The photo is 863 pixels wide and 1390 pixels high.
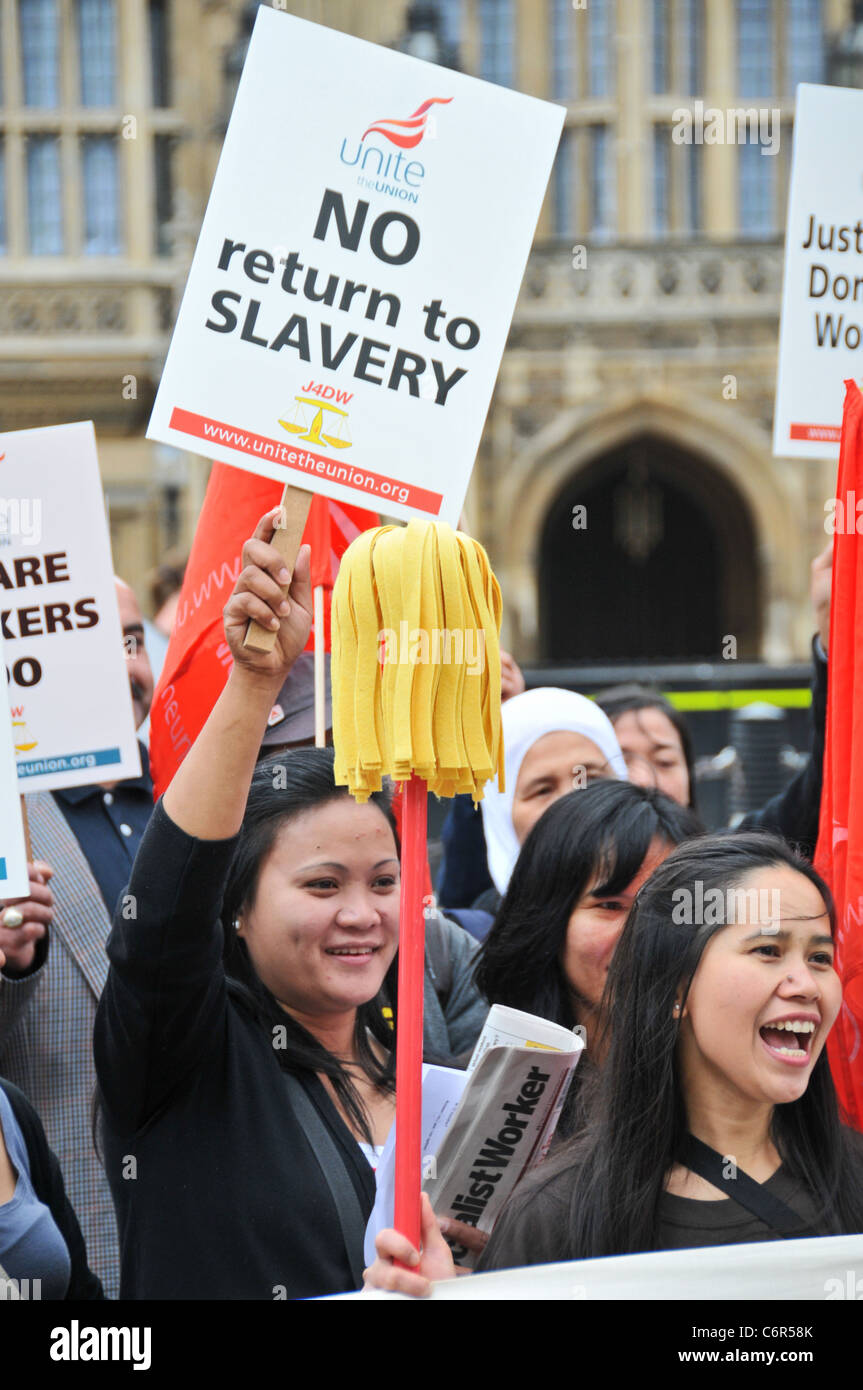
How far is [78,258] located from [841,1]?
225 inches

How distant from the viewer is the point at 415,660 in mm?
1646

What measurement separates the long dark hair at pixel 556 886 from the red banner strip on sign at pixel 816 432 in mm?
827

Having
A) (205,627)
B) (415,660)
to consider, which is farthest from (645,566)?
(415,660)

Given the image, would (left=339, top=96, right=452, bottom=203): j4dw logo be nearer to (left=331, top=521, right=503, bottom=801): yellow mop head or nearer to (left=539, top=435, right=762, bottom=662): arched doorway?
(left=331, top=521, right=503, bottom=801): yellow mop head

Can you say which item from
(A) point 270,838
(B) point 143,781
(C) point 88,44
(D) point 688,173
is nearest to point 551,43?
(D) point 688,173

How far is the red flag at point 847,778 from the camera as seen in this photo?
2.17 meters

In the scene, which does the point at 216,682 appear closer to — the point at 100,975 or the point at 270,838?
the point at 100,975

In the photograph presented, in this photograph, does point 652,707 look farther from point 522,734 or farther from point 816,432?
point 816,432

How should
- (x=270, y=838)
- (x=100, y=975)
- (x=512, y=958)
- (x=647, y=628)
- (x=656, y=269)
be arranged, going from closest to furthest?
(x=270, y=838), (x=512, y=958), (x=100, y=975), (x=656, y=269), (x=647, y=628)

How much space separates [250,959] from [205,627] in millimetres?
881

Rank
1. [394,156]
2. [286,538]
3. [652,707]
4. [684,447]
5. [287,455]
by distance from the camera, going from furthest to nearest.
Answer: [684,447] → [652,707] → [394,156] → [287,455] → [286,538]

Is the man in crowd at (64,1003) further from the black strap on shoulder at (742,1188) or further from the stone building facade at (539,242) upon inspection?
the stone building facade at (539,242)

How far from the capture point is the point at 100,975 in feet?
8.48

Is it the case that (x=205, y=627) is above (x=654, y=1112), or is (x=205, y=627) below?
above
